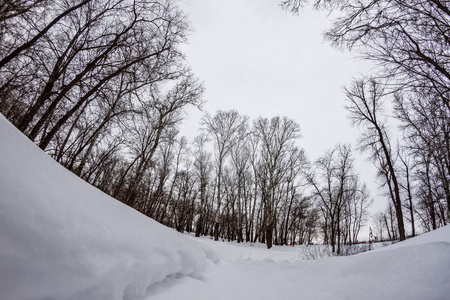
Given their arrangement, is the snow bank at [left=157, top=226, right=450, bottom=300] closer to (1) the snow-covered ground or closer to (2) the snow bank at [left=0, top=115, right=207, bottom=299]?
(1) the snow-covered ground

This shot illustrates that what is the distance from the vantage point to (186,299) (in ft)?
6.50

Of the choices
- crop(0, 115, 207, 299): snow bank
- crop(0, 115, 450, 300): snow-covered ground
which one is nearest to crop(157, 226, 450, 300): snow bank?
crop(0, 115, 450, 300): snow-covered ground

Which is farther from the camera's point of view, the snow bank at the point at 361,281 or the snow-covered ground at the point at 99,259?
the snow bank at the point at 361,281

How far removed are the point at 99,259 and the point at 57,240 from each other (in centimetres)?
33

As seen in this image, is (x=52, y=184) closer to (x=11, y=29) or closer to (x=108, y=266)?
(x=108, y=266)

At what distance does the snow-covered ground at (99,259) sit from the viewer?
43.9 inches

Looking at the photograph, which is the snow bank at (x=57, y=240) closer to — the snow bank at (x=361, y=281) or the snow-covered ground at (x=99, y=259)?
the snow-covered ground at (x=99, y=259)

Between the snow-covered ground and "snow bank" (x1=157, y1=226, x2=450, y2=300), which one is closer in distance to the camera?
the snow-covered ground

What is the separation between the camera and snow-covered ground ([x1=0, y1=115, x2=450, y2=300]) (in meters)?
1.11

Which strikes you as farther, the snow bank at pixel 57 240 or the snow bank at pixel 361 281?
the snow bank at pixel 361 281

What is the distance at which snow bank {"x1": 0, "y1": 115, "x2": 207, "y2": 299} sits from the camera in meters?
1.08

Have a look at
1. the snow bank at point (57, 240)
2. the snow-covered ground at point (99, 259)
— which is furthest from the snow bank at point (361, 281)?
the snow bank at point (57, 240)

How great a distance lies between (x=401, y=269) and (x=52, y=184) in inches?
134

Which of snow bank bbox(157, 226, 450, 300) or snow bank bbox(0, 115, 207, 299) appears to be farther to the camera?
snow bank bbox(157, 226, 450, 300)
